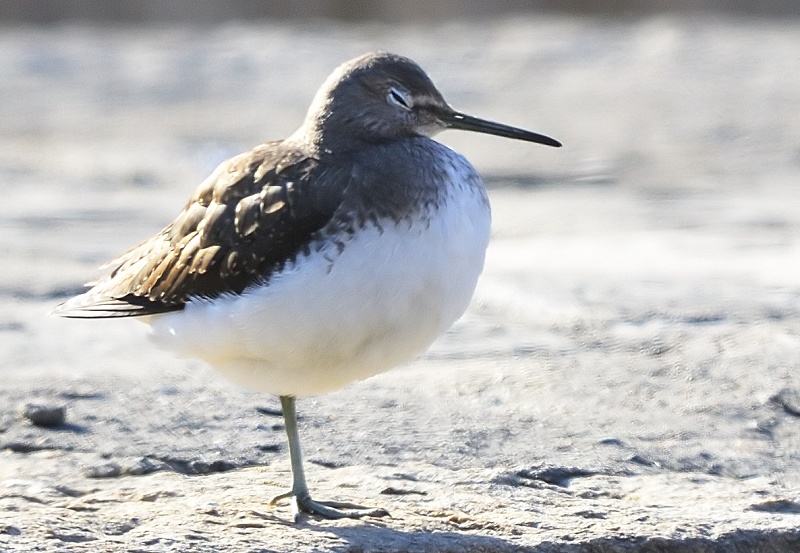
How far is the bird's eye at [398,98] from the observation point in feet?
14.6

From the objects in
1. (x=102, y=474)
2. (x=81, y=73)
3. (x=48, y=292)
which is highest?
(x=81, y=73)

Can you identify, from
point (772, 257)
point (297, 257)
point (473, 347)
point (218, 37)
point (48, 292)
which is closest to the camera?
point (297, 257)

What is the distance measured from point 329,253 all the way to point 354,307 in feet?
0.56

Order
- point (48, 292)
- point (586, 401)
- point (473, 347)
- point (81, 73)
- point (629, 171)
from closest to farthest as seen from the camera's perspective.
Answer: point (586, 401) → point (473, 347) → point (48, 292) → point (629, 171) → point (81, 73)

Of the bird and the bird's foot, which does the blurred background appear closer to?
the bird

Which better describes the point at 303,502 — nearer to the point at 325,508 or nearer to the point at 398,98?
the point at 325,508

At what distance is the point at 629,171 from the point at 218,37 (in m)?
6.32

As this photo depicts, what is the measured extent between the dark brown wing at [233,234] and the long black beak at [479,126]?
1.81ft

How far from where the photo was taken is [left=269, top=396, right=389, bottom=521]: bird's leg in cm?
412

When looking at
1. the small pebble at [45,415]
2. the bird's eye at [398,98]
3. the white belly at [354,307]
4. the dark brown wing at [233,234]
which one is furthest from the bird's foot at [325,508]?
the bird's eye at [398,98]

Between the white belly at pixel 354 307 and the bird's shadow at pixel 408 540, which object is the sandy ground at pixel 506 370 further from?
the white belly at pixel 354 307

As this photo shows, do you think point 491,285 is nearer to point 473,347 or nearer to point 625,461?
point 473,347

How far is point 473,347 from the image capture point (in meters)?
6.08

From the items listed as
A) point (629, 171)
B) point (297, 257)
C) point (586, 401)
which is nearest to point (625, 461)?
point (586, 401)
